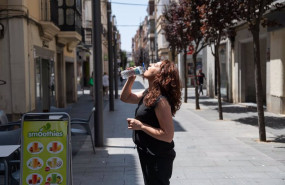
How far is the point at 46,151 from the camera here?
14.5ft

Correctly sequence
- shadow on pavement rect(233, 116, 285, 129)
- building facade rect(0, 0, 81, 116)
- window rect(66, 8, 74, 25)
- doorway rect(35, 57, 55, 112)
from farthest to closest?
window rect(66, 8, 74, 25) < doorway rect(35, 57, 55, 112) < building facade rect(0, 0, 81, 116) < shadow on pavement rect(233, 116, 285, 129)

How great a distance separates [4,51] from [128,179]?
24.5ft

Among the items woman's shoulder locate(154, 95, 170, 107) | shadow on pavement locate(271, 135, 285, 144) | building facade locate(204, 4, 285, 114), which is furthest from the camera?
building facade locate(204, 4, 285, 114)

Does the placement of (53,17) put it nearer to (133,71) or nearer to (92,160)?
(92,160)

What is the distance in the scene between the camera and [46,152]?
4.41m

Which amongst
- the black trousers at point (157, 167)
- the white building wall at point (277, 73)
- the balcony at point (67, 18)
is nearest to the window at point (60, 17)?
the balcony at point (67, 18)

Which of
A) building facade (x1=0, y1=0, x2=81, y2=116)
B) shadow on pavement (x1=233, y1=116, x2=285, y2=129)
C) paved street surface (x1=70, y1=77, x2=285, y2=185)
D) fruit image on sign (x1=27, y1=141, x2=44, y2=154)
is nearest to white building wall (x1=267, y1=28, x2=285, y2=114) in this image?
shadow on pavement (x1=233, y1=116, x2=285, y2=129)

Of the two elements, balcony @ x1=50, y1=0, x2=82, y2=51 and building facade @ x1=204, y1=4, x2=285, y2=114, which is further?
balcony @ x1=50, y1=0, x2=82, y2=51

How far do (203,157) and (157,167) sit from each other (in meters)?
4.25

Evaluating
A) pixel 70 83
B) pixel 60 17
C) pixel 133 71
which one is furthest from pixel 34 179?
pixel 70 83

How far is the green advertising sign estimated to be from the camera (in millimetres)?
4398

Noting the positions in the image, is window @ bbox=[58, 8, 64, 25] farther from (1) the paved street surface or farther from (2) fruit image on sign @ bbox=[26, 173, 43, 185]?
(2) fruit image on sign @ bbox=[26, 173, 43, 185]

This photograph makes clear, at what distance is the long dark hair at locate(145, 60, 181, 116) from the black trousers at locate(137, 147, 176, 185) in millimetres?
473

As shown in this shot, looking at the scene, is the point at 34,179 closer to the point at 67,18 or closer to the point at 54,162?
the point at 54,162
